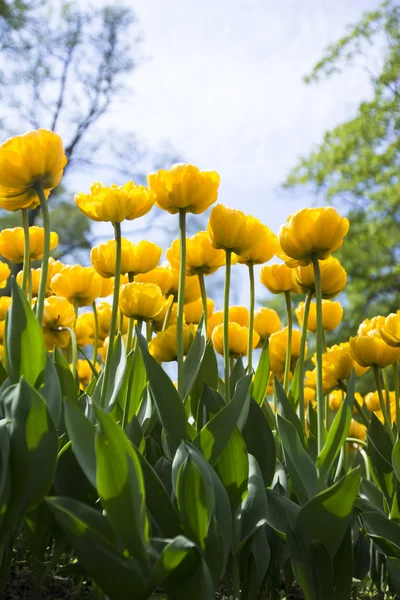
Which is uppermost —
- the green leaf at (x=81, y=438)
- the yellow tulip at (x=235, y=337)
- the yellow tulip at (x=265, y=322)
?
the yellow tulip at (x=265, y=322)

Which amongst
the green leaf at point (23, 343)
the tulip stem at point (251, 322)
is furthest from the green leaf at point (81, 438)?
the tulip stem at point (251, 322)

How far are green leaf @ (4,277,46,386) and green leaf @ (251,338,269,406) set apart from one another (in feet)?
1.40

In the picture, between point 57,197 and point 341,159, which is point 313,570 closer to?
point 341,159

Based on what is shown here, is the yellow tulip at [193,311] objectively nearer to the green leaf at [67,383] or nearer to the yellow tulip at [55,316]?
the yellow tulip at [55,316]

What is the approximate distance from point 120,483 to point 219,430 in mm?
182

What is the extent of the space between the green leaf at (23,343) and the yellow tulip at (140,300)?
34cm

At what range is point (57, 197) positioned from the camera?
43.8 ft

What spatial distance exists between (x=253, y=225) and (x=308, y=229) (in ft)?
0.52

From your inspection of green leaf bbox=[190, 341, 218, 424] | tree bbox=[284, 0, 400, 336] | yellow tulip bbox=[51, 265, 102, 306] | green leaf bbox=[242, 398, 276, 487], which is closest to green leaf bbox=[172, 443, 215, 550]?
green leaf bbox=[242, 398, 276, 487]

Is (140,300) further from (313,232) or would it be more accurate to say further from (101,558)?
(101,558)

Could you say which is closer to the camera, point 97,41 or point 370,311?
point 370,311

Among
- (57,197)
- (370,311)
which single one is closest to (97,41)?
(57,197)

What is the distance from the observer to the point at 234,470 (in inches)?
33.7

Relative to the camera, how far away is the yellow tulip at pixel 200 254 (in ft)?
4.08
